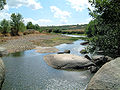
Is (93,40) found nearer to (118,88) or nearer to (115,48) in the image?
(115,48)

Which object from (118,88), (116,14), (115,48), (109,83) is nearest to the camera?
(118,88)

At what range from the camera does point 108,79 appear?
887cm

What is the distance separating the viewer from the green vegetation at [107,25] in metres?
14.2

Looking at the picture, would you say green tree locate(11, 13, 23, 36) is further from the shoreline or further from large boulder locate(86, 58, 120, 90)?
large boulder locate(86, 58, 120, 90)

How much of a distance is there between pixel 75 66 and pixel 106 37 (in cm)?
771

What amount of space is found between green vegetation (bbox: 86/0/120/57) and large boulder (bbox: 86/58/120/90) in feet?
18.7

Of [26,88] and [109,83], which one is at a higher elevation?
[109,83]

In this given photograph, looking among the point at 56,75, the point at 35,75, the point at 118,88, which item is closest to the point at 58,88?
the point at 56,75

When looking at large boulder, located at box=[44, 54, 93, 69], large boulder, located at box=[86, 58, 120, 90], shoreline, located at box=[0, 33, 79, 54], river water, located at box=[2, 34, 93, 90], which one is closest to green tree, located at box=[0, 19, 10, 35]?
shoreline, located at box=[0, 33, 79, 54]

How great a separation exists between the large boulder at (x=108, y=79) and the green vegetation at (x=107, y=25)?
5.69 meters

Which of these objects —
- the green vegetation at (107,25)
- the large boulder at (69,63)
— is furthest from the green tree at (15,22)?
the green vegetation at (107,25)

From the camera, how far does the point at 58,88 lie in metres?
14.2

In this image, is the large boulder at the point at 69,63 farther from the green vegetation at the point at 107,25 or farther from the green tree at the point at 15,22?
the green tree at the point at 15,22

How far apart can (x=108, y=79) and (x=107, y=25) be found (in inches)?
343
